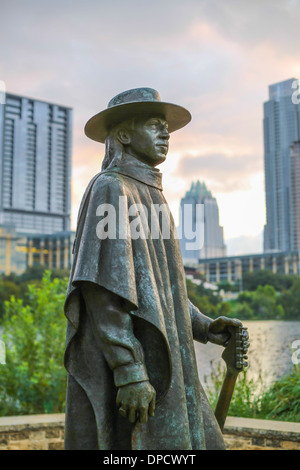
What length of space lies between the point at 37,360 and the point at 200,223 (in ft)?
11.5

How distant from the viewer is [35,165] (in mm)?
43094

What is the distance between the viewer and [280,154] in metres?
27.2

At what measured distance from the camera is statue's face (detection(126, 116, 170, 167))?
2.42 metres

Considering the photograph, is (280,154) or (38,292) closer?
(38,292)

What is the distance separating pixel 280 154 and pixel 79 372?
26587 millimetres

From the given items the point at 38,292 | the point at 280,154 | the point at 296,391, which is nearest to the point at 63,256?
the point at 280,154

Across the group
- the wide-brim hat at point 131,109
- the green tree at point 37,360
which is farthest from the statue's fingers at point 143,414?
the green tree at point 37,360

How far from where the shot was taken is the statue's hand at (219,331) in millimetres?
2555

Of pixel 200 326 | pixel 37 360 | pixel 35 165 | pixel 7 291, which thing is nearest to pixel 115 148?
pixel 200 326

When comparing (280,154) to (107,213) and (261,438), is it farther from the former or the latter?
(107,213)

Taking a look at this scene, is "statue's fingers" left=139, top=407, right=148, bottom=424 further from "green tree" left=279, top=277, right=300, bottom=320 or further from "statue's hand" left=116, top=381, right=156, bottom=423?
"green tree" left=279, top=277, right=300, bottom=320

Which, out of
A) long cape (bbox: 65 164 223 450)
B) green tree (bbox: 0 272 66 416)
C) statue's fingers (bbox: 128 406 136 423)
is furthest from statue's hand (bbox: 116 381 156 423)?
green tree (bbox: 0 272 66 416)

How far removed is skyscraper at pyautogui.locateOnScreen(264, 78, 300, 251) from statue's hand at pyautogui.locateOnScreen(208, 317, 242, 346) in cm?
2120

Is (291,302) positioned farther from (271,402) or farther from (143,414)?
(143,414)
